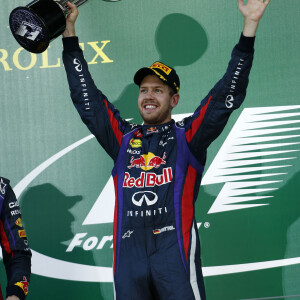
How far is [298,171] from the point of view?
2457 millimetres

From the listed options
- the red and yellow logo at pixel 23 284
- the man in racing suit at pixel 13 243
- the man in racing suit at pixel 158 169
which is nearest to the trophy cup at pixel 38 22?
the man in racing suit at pixel 158 169

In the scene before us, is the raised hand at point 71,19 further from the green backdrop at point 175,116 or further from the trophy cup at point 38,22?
the green backdrop at point 175,116

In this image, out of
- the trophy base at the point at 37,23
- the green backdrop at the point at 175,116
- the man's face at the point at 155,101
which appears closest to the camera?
the trophy base at the point at 37,23

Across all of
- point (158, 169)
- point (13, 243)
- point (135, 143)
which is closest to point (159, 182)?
point (158, 169)

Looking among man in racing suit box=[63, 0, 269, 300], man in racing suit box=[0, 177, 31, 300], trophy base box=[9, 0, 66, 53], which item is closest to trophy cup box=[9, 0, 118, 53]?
trophy base box=[9, 0, 66, 53]

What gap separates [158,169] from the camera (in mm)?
1785

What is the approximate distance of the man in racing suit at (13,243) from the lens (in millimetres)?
1760

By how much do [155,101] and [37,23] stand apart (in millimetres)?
480

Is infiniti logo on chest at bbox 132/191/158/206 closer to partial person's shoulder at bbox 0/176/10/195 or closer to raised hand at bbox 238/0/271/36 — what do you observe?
partial person's shoulder at bbox 0/176/10/195

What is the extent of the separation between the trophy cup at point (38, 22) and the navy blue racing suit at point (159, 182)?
0.57 feet

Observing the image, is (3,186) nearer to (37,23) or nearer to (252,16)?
(37,23)

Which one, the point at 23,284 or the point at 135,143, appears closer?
the point at 23,284

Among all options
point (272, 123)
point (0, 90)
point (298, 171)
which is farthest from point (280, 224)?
point (0, 90)

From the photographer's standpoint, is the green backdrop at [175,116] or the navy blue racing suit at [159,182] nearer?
the navy blue racing suit at [159,182]
